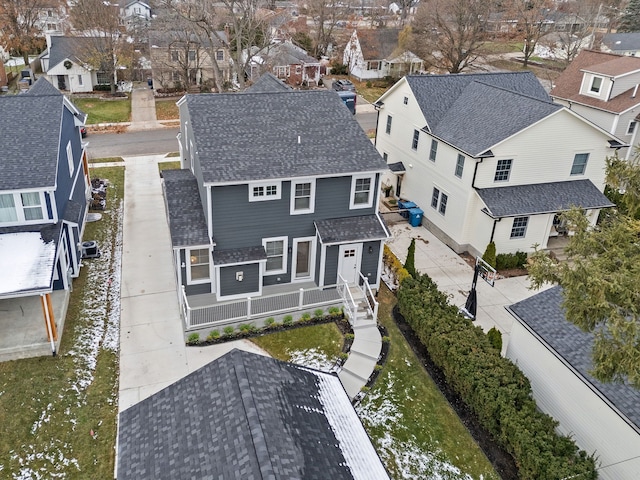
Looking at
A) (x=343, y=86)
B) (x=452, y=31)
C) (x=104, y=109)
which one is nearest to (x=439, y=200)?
(x=343, y=86)

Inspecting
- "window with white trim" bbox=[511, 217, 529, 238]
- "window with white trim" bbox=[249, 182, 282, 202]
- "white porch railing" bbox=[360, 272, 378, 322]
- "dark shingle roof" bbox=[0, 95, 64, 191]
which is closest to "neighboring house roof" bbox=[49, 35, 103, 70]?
"dark shingle roof" bbox=[0, 95, 64, 191]

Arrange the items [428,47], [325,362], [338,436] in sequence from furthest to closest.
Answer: [428,47] < [325,362] < [338,436]

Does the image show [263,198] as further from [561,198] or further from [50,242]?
[561,198]

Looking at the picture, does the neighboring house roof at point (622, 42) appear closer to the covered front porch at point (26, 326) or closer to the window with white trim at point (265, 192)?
the window with white trim at point (265, 192)

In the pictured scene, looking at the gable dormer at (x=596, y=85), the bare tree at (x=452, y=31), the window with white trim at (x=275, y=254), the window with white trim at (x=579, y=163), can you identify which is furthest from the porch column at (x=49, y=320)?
the bare tree at (x=452, y=31)

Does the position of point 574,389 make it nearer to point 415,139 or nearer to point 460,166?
point 460,166

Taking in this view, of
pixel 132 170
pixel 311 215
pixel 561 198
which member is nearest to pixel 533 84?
pixel 561 198
